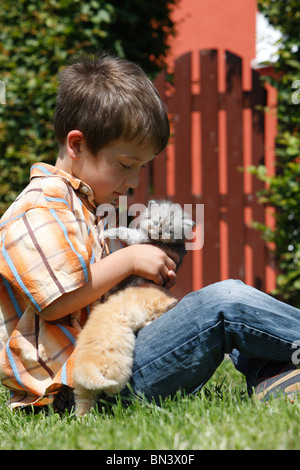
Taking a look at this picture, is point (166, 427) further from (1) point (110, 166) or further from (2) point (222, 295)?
(1) point (110, 166)

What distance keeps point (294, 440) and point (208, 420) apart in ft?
1.02

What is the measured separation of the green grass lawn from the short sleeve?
1.52 ft

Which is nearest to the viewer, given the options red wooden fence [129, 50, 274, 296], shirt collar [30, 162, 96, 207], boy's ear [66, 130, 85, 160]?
shirt collar [30, 162, 96, 207]

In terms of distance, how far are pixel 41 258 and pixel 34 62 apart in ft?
11.5

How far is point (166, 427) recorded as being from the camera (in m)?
1.75

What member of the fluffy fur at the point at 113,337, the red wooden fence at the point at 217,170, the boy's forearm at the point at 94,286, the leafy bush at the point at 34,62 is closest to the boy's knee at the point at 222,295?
the fluffy fur at the point at 113,337

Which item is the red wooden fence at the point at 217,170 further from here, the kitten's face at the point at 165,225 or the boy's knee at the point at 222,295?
the boy's knee at the point at 222,295

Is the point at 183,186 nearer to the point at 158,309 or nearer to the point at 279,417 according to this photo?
the point at 158,309

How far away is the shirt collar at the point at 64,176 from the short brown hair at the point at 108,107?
0.16 meters

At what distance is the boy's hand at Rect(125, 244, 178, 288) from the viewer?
2363 mm

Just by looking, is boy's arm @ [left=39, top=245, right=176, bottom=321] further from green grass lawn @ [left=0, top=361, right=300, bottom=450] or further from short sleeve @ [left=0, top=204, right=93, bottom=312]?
green grass lawn @ [left=0, top=361, right=300, bottom=450]

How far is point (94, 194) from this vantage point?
98.7 inches

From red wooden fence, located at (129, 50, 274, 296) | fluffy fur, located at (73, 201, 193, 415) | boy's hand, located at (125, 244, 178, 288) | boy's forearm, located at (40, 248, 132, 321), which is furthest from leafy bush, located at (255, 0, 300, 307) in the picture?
boy's forearm, located at (40, 248, 132, 321)

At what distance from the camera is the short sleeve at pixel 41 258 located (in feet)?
6.76
